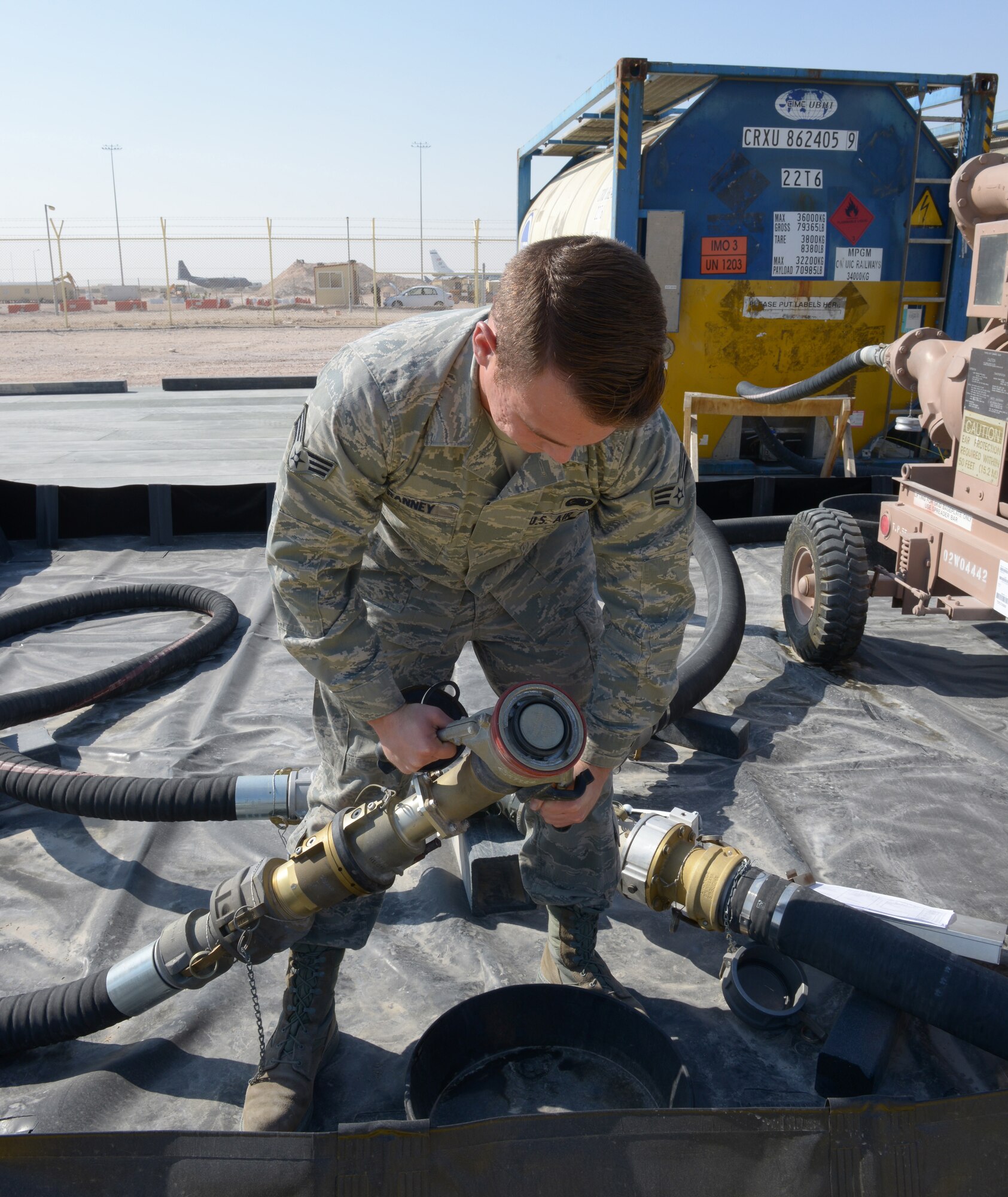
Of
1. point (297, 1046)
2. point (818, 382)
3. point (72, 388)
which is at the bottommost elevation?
point (297, 1046)

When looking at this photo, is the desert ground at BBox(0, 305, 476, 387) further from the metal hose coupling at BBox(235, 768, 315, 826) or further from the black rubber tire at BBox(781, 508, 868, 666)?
Answer: the metal hose coupling at BBox(235, 768, 315, 826)

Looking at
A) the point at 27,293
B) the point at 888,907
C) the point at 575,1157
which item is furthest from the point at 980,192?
the point at 27,293

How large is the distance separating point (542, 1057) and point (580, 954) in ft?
0.75

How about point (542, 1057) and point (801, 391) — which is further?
point (801, 391)

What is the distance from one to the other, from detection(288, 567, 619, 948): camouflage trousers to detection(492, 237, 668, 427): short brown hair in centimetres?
73

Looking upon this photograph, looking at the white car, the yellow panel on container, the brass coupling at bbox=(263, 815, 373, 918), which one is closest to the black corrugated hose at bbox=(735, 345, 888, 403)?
the yellow panel on container

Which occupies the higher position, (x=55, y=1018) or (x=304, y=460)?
(x=304, y=460)

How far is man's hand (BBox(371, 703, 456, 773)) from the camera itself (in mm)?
1840

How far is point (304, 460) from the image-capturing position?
174 cm

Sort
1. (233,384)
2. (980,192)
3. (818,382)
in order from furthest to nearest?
(233,384) < (818,382) < (980,192)

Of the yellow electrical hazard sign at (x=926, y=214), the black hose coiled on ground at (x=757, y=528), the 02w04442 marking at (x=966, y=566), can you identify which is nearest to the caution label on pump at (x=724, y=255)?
the yellow electrical hazard sign at (x=926, y=214)

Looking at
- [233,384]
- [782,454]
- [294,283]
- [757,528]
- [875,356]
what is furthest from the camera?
[294,283]

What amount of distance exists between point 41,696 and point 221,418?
739cm

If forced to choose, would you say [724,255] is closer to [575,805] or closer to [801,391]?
[801,391]
